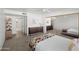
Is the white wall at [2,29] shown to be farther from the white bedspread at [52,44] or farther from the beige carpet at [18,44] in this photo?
the white bedspread at [52,44]

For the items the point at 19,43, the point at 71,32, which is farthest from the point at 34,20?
the point at 71,32

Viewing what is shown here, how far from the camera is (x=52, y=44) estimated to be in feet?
5.95

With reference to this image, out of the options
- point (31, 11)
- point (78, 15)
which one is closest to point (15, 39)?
point (31, 11)

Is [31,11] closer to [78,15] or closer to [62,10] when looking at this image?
[62,10]

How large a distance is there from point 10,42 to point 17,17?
0.46 meters

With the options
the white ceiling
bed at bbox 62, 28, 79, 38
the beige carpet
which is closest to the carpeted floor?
the beige carpet

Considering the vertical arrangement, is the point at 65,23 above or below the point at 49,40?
above

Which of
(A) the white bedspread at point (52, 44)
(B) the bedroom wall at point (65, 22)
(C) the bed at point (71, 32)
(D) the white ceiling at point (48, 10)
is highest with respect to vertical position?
(D) the white ceiling at point (48, 10)

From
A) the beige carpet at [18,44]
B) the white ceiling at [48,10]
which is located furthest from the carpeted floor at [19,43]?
the white ceiling at [48,10]

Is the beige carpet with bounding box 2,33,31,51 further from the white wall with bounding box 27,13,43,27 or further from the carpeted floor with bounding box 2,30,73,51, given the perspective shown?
the white wall with bounding box 27,13,43,27

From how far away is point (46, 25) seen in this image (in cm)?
181

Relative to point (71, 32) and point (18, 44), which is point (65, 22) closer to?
point (71, 32)

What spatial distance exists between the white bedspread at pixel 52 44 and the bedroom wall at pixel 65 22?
0.20 meters

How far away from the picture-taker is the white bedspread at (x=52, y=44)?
5.87 feet
